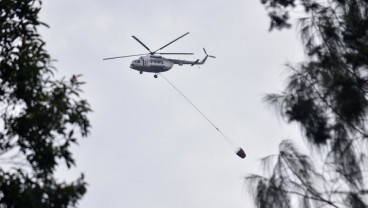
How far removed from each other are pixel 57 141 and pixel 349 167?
5169mm

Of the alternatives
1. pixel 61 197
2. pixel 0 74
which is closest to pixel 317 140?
pixel 61 197

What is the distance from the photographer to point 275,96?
12797 mm

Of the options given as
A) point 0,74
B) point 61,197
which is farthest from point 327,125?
point 0,74

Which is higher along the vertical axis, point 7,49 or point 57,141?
point 7,49

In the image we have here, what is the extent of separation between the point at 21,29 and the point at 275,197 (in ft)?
19.5

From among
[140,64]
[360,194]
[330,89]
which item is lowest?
[360,194]

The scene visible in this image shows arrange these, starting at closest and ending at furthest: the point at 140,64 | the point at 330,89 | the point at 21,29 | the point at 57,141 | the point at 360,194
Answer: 1. the point at 360,194
2. the point at 330,89
3. the point at 57,141
4. the point at 21,29
5. the point at 140,64

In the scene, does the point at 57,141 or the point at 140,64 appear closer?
the point at 57,141

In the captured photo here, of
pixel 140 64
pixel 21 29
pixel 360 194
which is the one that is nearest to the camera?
pixel 360 194

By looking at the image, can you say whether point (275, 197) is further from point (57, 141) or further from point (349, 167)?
point (57, 141)

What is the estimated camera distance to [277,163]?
1201cm

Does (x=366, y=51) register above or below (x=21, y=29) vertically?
below

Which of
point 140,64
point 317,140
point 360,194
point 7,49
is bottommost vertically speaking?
point 360,194

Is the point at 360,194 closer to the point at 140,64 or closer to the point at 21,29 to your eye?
the point at 21,29
